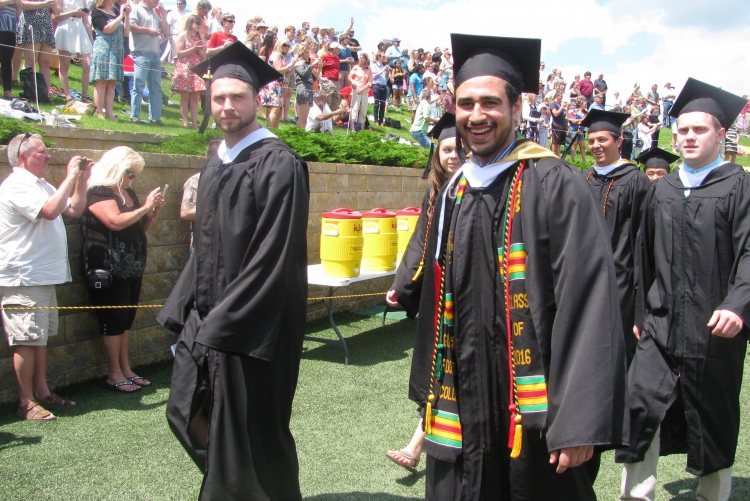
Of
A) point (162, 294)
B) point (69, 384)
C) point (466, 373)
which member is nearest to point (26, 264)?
point (69, 384)

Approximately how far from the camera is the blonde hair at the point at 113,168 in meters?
Answer: 5.77

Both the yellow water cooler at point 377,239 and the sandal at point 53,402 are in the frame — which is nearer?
the sandal at point 53,402

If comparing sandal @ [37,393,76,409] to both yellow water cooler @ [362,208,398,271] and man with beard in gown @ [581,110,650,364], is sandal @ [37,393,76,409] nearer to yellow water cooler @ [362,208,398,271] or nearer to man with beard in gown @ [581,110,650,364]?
yellow water cooler @ [362,208,398,271]

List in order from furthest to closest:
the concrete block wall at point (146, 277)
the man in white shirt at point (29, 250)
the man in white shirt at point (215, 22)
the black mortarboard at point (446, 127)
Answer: the man in white shirt at point (215, 22), the concrete block wall at point (146, 277), the man in white shirt at point (29, 250), the black mortarboard at point (446, 127)

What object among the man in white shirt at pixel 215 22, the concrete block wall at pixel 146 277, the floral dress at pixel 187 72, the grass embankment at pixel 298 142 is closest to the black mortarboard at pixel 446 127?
the concrete block wall at pixel 146 277

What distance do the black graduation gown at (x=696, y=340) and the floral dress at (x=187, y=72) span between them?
808cm

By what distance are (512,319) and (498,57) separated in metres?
0.96

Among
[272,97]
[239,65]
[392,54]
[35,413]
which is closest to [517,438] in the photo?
[239,65]

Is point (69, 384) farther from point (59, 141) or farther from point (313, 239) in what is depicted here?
point (313, 239)

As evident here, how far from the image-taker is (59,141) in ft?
25.4

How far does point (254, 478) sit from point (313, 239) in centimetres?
564

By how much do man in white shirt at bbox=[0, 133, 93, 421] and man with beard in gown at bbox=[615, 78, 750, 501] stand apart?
4110mm

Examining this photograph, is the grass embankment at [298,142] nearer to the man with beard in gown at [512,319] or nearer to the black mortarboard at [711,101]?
the black mortarboard at [711,101]

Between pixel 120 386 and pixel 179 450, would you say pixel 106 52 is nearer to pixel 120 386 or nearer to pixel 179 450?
pixel 120 386
